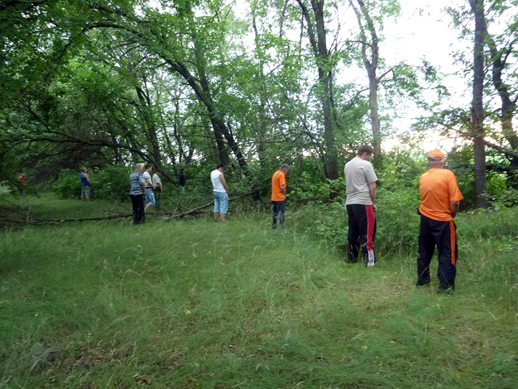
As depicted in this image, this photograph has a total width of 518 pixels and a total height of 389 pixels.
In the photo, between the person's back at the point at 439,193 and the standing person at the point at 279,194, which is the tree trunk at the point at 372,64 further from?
the person's back at the point at 439,193

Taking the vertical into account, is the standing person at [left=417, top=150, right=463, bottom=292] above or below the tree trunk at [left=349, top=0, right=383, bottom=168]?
below

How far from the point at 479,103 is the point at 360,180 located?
15.8 ft

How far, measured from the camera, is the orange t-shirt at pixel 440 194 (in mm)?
4277

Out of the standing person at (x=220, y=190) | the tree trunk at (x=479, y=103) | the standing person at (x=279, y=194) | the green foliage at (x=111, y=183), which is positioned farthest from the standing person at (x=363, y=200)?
the green foliage at (x=111, y=183)

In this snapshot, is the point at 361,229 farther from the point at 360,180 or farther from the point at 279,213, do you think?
the point at 279,213

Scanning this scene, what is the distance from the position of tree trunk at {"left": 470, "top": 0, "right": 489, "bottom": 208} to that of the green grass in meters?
3.41

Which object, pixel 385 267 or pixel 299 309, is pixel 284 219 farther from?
pixel 299 309

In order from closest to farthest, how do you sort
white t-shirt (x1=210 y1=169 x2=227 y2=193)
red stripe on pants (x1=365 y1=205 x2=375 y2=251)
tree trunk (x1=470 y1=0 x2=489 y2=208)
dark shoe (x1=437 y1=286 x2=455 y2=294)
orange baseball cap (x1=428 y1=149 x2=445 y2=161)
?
dark shoe (x1=437 y1=286 x2=455 y2=294)
orange baseball cap (x1=428 y1=149 x2=445 y2=161)
red stripe on pants (x1=365 y1=205 x2=375 y2=251)
tree trunk (x1=470 y1=0 x2=489 y2=208)
white t-shirt (x1=210 y1=169 x2=227 y2=193)

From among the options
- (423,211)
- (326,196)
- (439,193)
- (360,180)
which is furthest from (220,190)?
(439,193)

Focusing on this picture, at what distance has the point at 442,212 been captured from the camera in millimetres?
4336

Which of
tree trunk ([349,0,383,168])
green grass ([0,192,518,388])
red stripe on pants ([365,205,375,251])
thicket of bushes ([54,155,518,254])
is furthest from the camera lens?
tree trunk ([349,0,383,168])

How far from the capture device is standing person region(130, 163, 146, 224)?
30.7 ft

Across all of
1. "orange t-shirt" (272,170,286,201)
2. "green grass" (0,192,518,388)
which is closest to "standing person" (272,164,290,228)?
"orange t-shirt" (272,170,286,201)

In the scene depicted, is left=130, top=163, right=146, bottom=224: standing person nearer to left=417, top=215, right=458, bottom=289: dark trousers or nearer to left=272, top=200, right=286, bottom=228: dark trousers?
left=272, top=200, right=286, bottom=228: dark trousers
